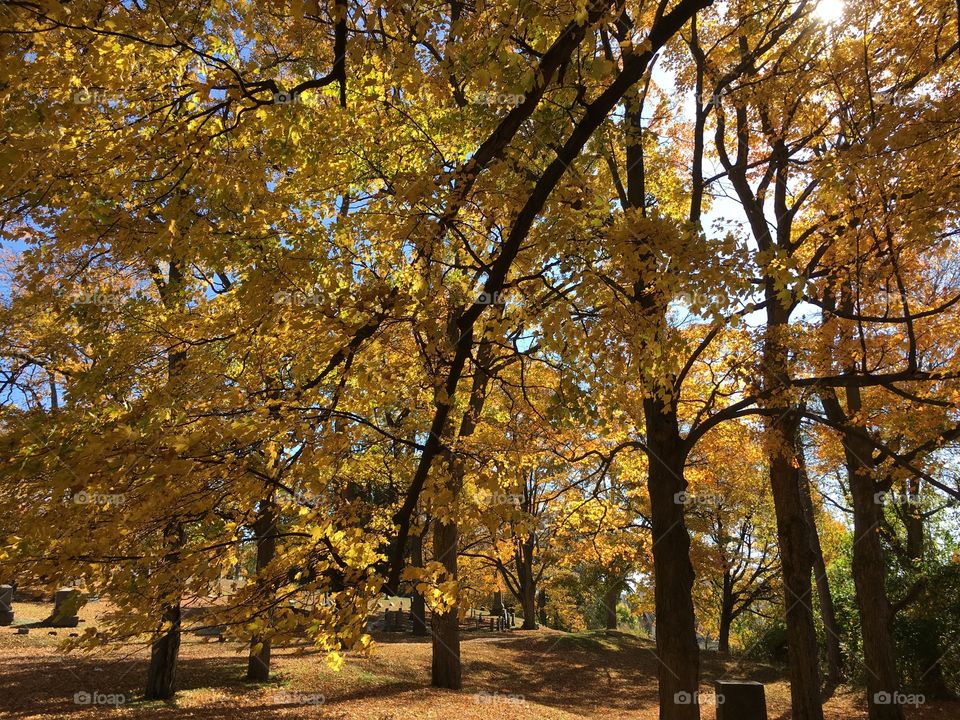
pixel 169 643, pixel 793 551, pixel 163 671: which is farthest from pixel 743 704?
pixel 163 671

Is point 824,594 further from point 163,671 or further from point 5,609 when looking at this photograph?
point 5,609

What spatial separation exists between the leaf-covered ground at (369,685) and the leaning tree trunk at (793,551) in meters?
4.80

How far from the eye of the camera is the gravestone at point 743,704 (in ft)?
22.6

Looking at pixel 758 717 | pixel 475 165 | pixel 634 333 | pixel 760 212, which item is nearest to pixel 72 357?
pixel 475 165

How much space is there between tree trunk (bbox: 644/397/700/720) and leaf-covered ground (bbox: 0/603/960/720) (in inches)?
189

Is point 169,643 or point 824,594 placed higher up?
point 824,594

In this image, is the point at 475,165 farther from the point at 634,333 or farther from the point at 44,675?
the point at 44,675

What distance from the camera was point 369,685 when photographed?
1312 centimetres

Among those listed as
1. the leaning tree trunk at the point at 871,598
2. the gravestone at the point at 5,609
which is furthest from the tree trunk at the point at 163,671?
the leaning tree trunk at the point at 871,598

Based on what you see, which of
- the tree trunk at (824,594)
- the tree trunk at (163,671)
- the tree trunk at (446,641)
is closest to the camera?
the tree trunk at (163,671)

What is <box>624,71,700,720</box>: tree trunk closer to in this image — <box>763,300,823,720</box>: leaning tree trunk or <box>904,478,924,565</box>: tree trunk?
<box>763,300,823,720</box>: leaning tree trunk

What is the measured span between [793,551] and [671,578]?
3010 mm

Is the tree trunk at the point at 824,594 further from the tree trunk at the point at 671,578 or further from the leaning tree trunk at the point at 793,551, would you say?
the tree trunk at the point at 671,578

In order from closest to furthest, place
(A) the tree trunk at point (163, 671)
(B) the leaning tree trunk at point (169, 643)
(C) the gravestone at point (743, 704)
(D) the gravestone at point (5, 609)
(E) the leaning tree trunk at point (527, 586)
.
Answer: (B) the leaning tree trunk at point (169, 643), (C) the gravestone at point (743, 704), (A) the tree trunk at point (163, 671), (D) the gravestone at point (5, 609), (E) the leaning tree trunk at point (527, 586)
